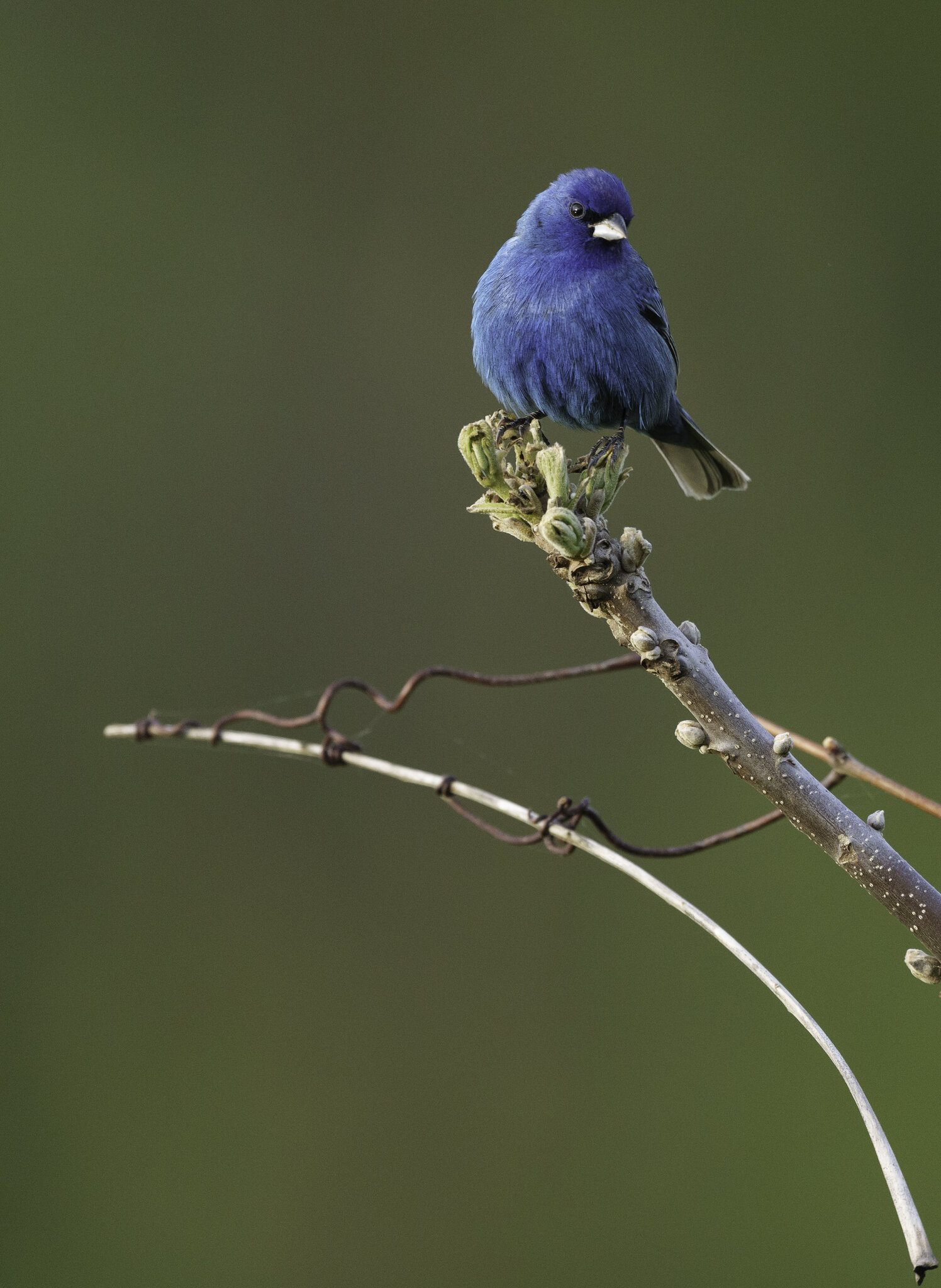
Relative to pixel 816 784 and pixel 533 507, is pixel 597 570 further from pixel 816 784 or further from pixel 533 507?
pixel 816 784

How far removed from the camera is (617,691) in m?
3.00

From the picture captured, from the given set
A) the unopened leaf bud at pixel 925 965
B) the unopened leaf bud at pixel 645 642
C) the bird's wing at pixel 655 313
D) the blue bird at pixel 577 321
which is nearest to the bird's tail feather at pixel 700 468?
the blue bird at pixel 577 321

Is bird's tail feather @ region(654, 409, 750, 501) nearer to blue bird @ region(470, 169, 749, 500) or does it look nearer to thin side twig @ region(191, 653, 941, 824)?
blue bird @ region(470, 169, 749, 500)

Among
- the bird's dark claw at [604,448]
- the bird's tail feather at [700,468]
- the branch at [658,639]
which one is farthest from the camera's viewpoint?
the bird's tail feather at [700,468]

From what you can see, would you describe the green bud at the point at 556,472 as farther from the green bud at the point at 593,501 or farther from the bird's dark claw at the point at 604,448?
the bird's dark claw at the point at 604,448

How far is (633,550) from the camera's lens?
35.8 inches

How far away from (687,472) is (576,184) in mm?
477

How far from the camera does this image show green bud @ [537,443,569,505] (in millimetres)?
938

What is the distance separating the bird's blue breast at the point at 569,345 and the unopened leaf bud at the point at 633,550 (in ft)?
2.09

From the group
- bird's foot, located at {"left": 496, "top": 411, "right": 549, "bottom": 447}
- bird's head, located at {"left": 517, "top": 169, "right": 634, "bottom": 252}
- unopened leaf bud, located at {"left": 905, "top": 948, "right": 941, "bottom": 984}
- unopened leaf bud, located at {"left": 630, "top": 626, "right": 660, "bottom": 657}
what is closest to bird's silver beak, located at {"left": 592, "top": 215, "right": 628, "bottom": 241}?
bird's head, located at {"left": 517, "top": 169, "right": 634, "bottom": 252}

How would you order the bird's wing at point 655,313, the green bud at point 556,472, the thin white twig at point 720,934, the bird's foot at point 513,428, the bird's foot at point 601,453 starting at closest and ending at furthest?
the thin white twig at point 720,934 → the green bud at point 556,472 → the bird's foot at point 601,453 → the bird's foot at point 513,428 → the bird's wing at point 655,313

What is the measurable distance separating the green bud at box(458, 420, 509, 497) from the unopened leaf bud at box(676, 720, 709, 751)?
0.90ft

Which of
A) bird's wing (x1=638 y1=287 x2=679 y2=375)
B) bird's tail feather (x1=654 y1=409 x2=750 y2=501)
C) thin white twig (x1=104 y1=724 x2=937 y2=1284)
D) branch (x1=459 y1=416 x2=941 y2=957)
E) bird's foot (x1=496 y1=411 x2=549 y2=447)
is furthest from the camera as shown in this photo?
bird's tail feather (x1=654 y1=409 x2=750 y2=501)

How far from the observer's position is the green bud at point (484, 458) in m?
1.01
